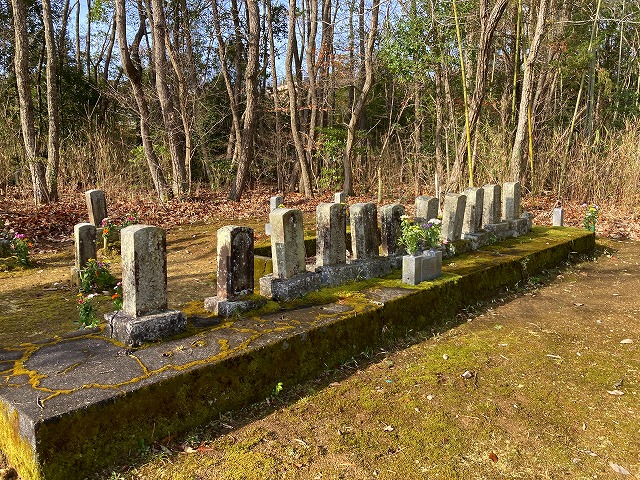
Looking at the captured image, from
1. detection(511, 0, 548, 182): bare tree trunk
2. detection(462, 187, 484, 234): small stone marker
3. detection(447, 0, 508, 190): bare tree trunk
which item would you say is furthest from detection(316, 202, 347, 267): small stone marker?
detection(511, 0, 548, 182): bare tree trunk

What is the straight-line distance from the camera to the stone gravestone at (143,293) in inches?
124

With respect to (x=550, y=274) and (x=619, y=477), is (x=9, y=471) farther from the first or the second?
(x=550, y=274)

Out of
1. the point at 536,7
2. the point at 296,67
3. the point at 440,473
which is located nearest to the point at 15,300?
the point at 440,473

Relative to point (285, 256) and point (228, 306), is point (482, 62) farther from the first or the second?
point (228, 306)

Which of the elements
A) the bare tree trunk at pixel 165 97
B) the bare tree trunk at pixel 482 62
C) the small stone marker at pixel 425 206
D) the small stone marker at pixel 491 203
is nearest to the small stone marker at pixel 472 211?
the small stone marker at pixel 491 203

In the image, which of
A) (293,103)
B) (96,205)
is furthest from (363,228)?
(293,103)

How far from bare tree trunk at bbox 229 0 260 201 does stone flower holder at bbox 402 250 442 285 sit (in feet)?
31.4

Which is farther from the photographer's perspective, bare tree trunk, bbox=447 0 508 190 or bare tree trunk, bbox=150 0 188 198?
bare tree trunk, bbox=150 0 188 198

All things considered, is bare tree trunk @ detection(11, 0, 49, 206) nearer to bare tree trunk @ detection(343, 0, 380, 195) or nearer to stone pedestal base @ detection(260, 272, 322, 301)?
bare tree trunk @ detection(343, 0, 380, 195)

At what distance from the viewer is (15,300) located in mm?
5508

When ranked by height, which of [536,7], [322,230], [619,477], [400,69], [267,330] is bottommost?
[619,477]

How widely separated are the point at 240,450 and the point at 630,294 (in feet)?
15.9

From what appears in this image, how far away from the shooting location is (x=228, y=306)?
12.0ft

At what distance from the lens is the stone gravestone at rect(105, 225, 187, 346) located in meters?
3.15
